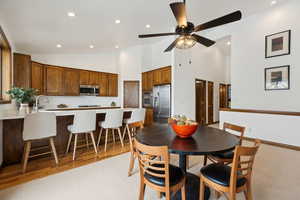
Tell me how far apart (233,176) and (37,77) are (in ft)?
19.6

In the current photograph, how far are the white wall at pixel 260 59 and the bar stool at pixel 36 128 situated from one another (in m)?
5.31

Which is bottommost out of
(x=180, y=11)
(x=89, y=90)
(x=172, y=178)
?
(x=172, y=178)

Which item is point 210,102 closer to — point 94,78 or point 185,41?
point 185,41

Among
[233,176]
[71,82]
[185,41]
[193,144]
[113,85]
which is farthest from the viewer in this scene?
[113,85]

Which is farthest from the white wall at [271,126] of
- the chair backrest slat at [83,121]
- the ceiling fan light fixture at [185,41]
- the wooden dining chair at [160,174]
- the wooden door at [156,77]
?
the chair backrest slat at [83,121]

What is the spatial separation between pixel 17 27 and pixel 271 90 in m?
6.99

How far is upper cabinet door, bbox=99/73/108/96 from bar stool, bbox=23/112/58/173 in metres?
4.06

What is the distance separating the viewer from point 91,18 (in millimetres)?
3570

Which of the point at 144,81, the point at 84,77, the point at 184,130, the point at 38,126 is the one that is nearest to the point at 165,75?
the point at 144,81

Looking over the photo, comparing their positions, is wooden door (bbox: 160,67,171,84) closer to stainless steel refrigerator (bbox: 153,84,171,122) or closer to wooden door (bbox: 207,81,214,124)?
stainless steel refrigerator (bbox: 153,84,171,122)

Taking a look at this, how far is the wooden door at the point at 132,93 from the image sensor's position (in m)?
6.40

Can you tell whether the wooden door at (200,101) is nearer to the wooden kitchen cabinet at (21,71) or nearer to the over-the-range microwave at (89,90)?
the over-the-range microwave at (89,90)

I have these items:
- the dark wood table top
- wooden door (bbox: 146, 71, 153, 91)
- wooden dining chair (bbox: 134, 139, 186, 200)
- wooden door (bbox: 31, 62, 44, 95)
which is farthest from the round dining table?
wooden door (bbox: 31, 62, 44, 95)

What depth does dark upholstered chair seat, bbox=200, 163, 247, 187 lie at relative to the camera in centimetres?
135
